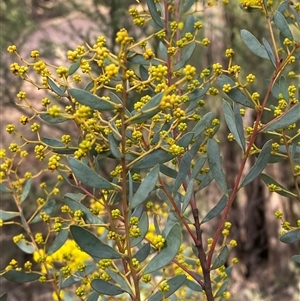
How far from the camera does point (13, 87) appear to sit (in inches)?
135

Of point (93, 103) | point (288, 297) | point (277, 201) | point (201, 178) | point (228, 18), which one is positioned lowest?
point (288, 297)

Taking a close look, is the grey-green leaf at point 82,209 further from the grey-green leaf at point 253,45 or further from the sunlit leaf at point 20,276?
the grey-green leaf at point 253,45

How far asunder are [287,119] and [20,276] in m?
0.46

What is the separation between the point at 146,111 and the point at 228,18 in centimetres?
292

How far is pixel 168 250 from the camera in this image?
56 centimetres

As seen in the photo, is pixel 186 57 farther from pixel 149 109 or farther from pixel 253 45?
pixel 149 109

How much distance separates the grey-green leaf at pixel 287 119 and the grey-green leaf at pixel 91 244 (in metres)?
0.26

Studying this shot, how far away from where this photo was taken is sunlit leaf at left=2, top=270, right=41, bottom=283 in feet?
2.42

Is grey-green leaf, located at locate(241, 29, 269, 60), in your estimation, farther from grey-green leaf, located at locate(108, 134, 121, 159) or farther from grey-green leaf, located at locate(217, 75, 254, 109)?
grey-green leaf, located at locate(108, 134, 121, 159)

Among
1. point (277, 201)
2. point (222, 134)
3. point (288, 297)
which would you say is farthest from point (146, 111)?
point (288, 297)

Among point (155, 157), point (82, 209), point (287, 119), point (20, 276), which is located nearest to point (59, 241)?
point (20, 276)

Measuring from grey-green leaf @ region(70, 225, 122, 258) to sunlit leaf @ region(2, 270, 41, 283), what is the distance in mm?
247

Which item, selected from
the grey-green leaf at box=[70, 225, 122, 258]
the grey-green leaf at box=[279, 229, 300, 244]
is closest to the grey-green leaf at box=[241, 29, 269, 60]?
the grey-green leaf at box=[279, 229, 300, 244]

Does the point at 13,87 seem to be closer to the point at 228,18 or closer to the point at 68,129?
the point at 68,129
